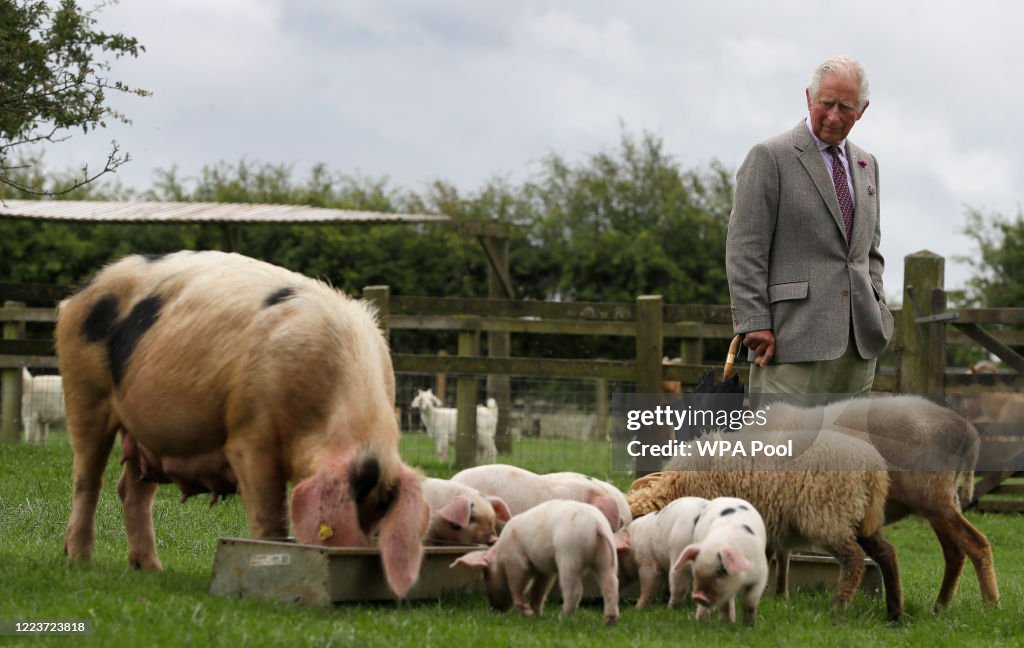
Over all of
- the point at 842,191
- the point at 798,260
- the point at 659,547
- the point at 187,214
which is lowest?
the point at 659,547

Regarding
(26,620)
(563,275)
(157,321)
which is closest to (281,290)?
(157,321)

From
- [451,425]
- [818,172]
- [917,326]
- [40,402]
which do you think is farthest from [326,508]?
[40,402]

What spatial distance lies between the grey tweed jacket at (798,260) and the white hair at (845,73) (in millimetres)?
275

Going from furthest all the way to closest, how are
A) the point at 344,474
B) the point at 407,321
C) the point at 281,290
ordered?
the point at 407,321, the point at 281,290, the point at 344,474

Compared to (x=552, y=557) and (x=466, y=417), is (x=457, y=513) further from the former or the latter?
(x=466, y=417)

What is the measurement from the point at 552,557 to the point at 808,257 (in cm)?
196

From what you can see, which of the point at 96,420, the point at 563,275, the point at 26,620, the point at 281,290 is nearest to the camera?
the point at 26,620

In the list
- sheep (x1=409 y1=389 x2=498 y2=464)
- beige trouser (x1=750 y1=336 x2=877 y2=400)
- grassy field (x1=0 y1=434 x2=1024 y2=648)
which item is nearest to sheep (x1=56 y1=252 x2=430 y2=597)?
grassy field (x1=0 y1=434 x2=1024 y2=648)

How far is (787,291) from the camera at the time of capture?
6328mm

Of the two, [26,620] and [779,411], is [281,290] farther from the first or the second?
[779,411]

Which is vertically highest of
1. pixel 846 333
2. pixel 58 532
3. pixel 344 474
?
pixel 846 333

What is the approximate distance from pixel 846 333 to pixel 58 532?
4330mm

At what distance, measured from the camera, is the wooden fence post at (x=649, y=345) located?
12.8 m

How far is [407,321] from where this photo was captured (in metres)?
14.6
